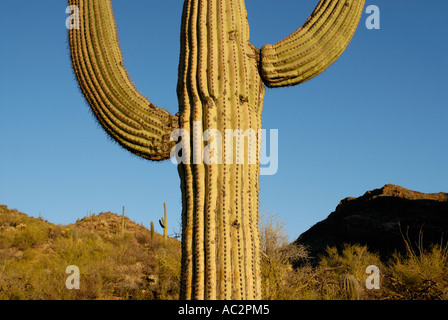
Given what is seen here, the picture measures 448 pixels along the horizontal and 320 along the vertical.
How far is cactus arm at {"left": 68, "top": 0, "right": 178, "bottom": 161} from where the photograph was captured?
15.2 ft

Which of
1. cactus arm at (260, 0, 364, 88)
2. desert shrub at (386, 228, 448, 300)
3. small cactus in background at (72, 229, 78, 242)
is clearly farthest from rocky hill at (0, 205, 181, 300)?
cactus arm at (260, 0, 364, 88)

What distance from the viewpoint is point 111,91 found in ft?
→ 16.0

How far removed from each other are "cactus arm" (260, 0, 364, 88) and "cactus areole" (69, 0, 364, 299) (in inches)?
0.5

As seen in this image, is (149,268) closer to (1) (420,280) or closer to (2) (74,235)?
(2) (74,235)

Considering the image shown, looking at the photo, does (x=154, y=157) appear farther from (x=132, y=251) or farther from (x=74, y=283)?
(x=132, y=251)

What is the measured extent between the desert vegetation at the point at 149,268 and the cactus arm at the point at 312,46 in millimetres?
3746

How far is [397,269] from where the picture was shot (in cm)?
972

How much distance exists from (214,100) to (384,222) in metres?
14.5

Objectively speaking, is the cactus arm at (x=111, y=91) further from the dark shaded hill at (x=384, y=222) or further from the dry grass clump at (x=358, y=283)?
the dark shaded hill at (x=384, y=222)

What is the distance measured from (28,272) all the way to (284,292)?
7.78 metres

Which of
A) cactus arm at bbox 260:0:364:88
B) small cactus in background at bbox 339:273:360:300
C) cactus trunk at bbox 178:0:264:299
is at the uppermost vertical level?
cactus arm at bbox 260:0:364:88

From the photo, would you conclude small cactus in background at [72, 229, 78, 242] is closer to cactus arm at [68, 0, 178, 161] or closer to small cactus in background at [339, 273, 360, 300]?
small cactus in background at [339, 273, 360, 300]

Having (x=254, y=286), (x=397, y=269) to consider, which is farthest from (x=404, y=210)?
(x=254, y=286)

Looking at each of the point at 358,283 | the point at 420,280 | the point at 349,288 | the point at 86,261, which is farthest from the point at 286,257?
the point at 86,261
